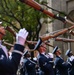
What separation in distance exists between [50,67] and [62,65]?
8.39 ft

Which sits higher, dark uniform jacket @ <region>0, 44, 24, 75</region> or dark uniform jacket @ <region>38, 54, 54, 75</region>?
dark uniform jacket @ <region>0, 44, 24, 75</region>

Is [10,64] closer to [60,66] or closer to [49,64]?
[49,64]

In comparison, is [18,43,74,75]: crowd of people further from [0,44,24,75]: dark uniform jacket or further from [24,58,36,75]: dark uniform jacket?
[0,44,24,75]: dark uniform jacket

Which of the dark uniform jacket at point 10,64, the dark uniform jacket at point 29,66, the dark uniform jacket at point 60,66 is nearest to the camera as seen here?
A: the dark uniform jacket at point 10,64

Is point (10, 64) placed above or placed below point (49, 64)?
above

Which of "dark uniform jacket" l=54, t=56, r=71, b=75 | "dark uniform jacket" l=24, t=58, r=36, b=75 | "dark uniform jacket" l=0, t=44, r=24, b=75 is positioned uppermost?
"dark uniform jacket" l=0, t=44, r=24, b=75

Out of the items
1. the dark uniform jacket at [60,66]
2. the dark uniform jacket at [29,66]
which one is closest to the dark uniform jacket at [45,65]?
the dark uniform jacket at [60,66]

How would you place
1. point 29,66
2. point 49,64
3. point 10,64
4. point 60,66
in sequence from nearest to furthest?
point 10,64, point 49,64, point 60,66, point 29,66

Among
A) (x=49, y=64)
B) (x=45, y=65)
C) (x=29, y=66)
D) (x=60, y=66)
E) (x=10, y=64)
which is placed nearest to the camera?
(x=10, y=64)

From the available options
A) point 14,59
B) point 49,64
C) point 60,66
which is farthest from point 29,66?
point 14,59

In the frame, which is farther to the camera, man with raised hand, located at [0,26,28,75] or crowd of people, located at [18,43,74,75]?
crowd of people, located at [18,43,74,75]

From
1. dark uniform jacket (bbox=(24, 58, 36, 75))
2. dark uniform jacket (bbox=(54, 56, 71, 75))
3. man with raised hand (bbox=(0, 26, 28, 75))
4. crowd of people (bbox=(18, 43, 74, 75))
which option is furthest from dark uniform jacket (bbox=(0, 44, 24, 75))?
dark uniform jacket (bbox=(24, 58, 36, 75))

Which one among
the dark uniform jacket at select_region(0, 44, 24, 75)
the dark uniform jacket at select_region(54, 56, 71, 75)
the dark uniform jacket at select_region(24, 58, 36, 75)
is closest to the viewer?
the dark uniform jacket at select_region(0, 44, 24, 75)

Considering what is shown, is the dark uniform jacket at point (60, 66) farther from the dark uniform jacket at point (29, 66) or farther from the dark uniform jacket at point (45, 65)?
the dark uniform jacket at point (45, 65)
